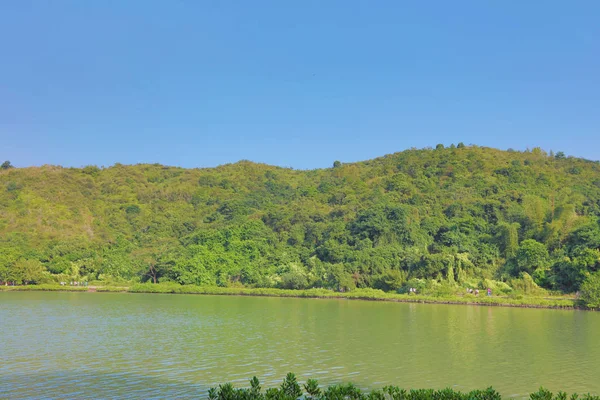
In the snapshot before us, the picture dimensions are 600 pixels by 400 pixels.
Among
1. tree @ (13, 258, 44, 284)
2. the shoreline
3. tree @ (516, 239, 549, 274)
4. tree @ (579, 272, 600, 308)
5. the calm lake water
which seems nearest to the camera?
the calm lake water

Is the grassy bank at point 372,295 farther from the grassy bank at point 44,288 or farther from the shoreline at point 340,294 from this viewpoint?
the grassy bank at point 44,288

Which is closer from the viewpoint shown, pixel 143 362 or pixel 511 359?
pixel 143 362

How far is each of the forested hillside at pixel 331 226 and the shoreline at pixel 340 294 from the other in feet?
10.6

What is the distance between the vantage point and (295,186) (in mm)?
115500

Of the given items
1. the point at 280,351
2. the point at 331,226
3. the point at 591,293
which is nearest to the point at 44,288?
the point at 331,226

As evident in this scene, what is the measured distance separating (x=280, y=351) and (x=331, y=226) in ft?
166

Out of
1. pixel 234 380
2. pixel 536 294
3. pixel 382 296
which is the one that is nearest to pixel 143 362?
pixel 234 380

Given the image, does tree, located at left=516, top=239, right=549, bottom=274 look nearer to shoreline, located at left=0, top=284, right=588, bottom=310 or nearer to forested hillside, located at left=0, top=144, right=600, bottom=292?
forested hillside, located at left=0, top=144, right=600, bottom=292

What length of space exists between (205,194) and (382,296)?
61551 mm

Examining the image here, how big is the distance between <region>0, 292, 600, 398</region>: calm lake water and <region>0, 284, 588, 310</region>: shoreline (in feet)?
21.1

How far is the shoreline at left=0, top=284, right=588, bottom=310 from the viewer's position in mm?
41844

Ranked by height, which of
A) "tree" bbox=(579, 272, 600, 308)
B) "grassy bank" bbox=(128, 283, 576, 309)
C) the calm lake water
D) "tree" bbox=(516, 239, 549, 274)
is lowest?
the calm lake water

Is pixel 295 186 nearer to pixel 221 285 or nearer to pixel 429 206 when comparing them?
pixel 429 206

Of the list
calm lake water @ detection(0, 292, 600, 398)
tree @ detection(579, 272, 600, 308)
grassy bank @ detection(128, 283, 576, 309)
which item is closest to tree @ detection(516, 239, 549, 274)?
grassy bank @ detection(128, 283, 576, 309)
